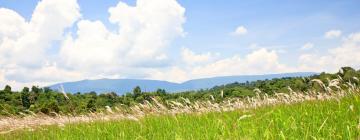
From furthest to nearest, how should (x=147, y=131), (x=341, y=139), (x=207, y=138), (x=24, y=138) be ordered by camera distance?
(x=24, y=138) < (x=147, y=131) < (x=207, y=138) < (x=341, y=139)

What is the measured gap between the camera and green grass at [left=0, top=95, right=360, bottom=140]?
596cm

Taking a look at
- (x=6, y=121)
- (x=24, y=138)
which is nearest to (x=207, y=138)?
(x=24, y=138)

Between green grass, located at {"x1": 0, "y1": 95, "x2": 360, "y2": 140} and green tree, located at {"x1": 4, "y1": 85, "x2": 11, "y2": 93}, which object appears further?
green tree, located at {"x1": 4, "y1": 85, "x2": 11, "y2": 93}

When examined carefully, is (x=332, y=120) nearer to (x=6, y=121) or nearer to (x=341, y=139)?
(x=341, y=139)

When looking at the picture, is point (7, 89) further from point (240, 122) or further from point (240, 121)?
point (240, 122)

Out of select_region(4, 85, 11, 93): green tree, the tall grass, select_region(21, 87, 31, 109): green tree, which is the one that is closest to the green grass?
the tall grass

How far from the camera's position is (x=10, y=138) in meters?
11.8

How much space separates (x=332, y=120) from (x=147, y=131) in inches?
Result: 135

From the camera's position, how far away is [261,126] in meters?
6.89

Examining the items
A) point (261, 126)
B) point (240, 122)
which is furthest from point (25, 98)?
point (261, 126)

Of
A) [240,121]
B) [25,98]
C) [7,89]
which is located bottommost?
[25,98]

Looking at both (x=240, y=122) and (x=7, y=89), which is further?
(x=7, y=89)

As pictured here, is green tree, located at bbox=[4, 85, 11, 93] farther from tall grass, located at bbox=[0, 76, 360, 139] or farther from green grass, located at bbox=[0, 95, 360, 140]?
green grass, located at bbox=[0, 95, 360, 140]

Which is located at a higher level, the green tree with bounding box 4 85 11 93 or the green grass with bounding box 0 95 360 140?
the green tree with bounding box 4 85 11 93
